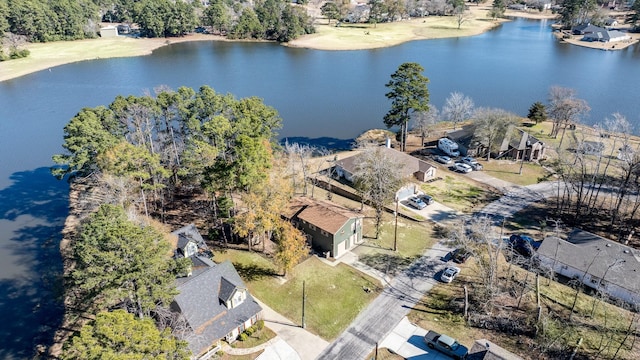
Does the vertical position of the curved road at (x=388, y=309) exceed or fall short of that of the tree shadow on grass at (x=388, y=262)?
it falls short

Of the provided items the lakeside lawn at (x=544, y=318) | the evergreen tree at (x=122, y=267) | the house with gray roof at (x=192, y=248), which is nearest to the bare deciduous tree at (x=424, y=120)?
the lakeside lawn at (x=544, y=318)

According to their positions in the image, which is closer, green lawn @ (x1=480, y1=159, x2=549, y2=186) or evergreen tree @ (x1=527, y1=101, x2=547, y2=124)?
green lawn @ (x1=480, y1=159, x2=549, y2=186)

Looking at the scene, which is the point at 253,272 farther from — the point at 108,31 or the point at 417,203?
the point at 108,31

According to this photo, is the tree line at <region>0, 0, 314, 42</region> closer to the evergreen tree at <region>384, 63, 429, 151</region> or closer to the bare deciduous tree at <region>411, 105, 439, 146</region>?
the bare deciduous tree at <region>411, 105, 439, 146</region>

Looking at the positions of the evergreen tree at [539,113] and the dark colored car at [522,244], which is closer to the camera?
the dark colored car at [522,244]

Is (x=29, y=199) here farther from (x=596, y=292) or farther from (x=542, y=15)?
(x=542, y=15)

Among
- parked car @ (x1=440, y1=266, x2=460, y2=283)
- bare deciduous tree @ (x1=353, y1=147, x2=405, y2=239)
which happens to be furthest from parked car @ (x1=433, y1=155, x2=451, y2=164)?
parked car @ (x1=440, y1=266, x2=460, y2=283)

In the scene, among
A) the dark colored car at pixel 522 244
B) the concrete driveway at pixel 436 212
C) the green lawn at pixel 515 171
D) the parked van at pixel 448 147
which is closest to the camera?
the dark colored car at pixel 522 244

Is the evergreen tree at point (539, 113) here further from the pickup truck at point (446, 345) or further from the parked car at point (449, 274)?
the pickup truck at point (446, 345)
